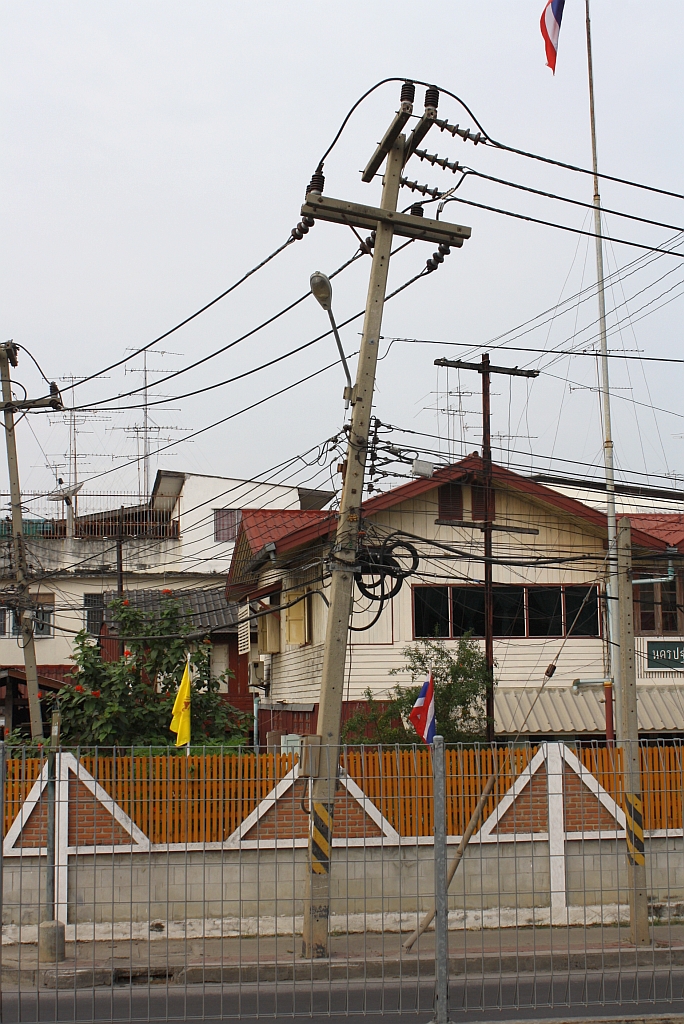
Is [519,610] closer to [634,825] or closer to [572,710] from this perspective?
[572,710]

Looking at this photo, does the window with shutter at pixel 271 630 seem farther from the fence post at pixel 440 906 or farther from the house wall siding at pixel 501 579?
the fence post at pixel 440 906

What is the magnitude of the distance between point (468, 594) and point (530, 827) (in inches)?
549

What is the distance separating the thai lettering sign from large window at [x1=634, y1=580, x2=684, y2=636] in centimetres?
20

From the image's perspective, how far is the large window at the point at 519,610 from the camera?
20.7 metres

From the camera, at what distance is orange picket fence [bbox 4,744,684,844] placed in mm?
7234

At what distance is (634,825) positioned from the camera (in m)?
7.99

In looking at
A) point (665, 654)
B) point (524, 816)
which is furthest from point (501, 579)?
point (524, 816)

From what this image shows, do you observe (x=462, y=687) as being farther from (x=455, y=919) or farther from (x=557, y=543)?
(x=455, y=919)

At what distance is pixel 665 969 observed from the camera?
28.0 feet

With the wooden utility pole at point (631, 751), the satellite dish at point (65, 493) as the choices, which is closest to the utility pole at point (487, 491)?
the wooden utility pole at point (631, 751)

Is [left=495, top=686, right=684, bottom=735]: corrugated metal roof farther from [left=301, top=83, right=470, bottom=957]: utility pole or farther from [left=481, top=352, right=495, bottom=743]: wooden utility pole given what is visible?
[left=301, top=83, right=470, bottom=957]: utility pole

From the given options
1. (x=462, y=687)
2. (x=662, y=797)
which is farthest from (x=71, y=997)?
(x=462, y=687)

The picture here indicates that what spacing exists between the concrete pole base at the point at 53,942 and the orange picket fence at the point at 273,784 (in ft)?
3.01

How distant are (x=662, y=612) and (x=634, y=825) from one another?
47.7ft
